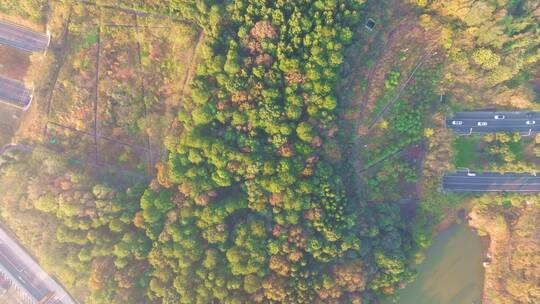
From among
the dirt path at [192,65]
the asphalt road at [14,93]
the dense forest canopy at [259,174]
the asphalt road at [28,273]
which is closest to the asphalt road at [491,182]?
the dense forest canopy at [259,174]

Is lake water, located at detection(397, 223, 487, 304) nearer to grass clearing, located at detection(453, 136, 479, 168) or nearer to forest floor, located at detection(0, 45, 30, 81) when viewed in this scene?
grass clearing, located at detection(453, 136, 479, 168)

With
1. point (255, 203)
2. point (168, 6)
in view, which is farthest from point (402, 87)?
point (168, 6)

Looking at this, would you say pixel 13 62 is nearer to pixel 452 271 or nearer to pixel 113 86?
pixel 113 86

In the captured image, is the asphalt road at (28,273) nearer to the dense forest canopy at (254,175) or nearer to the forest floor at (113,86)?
the dense forest canopy at (254,175)

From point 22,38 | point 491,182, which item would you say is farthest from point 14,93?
point 491,182

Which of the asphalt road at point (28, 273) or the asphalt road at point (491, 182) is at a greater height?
the asphalt road at point (491, 182)
